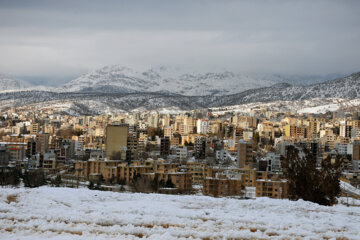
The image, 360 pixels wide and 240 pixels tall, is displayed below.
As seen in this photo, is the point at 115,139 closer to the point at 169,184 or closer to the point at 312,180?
the point at 169,184

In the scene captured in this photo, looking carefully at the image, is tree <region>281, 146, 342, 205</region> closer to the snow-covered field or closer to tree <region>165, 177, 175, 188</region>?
the snow-covered field

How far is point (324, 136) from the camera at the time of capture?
101125 millimetres

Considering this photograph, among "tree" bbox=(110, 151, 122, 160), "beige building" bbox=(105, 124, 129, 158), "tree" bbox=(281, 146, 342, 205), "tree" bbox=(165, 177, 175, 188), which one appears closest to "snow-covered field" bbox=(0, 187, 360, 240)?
"tree" bbox=(281, 146, 342, 205)

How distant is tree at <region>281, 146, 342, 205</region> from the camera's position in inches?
747

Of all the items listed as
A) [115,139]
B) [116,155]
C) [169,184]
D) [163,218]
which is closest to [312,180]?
[163,218]

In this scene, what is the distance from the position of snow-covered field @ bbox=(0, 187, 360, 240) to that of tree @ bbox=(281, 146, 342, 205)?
292 cm

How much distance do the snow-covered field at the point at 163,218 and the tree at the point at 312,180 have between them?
2919 mm

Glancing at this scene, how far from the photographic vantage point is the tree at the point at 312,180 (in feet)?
62.2

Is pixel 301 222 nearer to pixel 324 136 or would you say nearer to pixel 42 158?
pixel 42 158

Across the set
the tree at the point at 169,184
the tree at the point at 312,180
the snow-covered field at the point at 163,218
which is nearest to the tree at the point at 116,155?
the tree at the point at 169,184

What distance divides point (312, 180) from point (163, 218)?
8397 mm

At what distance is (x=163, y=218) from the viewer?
12.9 metres

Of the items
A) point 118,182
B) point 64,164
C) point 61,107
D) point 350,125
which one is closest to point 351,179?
point 118,182

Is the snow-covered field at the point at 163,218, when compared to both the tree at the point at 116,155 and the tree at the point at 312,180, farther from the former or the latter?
the tree at the point at 116,155
